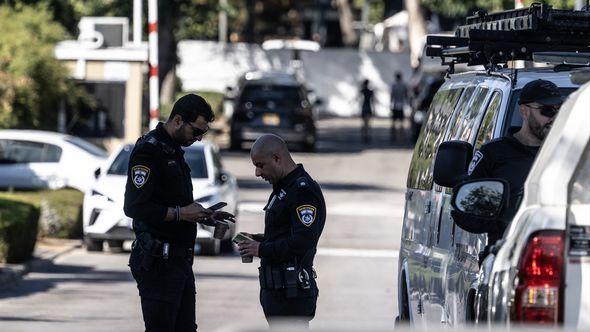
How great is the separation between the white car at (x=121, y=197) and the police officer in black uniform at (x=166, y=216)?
11.8 m

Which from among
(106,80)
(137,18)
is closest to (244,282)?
(137,18)

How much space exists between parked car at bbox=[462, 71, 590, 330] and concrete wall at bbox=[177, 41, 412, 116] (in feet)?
169

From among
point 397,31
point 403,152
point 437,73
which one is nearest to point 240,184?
point 403,152

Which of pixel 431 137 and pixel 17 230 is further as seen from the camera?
pixel 17 230

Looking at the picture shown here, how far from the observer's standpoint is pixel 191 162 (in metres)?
22.1

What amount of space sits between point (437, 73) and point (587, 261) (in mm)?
38720

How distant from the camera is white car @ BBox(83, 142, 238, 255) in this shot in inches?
814

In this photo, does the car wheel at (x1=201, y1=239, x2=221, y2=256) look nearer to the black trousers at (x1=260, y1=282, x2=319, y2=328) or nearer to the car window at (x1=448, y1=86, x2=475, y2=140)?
the car window at (x1=448, y1=86, x2=475, y2=140)

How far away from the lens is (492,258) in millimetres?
6004

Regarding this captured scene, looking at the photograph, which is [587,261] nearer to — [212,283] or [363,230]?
[212,283]

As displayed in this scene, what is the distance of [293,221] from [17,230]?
11.3 metres

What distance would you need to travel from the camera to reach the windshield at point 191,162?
71.1ft

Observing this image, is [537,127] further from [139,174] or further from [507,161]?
[139,174]

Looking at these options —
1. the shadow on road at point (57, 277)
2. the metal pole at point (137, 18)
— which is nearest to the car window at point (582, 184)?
the shadow on road at point (57, 277)
